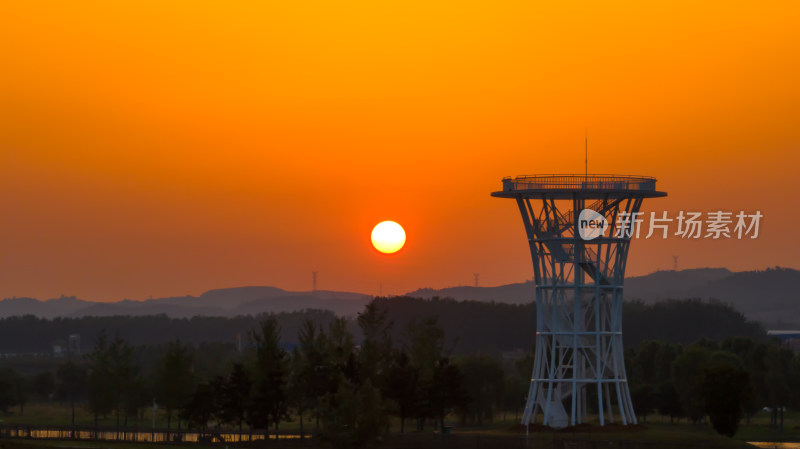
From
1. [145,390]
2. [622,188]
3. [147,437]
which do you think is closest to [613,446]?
[622,188]

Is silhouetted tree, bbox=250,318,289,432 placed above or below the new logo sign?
below

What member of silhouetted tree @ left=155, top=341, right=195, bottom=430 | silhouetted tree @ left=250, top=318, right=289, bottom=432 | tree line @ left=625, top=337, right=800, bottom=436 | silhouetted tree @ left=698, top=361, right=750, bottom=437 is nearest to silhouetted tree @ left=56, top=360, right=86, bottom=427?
silhouetted tree @ left=155, top=341, right=195, bottom=430

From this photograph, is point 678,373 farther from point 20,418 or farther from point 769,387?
point 20,418

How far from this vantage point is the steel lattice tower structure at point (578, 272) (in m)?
99.3

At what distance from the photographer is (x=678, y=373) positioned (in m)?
129

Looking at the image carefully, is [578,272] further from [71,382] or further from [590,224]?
[71,382]

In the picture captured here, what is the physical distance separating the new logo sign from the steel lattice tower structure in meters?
0.08

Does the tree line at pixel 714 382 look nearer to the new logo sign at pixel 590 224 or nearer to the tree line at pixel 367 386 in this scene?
the tree line at pixel 367 386

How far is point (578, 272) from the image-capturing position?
10038 cm

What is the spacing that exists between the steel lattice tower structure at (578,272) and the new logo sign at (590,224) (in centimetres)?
8

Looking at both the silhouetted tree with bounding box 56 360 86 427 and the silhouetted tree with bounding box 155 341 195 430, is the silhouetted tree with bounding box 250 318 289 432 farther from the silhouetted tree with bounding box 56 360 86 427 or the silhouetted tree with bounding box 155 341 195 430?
the silhouetted tree with bounding box 56 360 86 427

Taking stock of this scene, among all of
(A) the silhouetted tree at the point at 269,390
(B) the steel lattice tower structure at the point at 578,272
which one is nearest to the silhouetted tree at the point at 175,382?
(A) the silhouetted tree at the point at 269,390

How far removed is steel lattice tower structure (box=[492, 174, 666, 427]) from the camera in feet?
326

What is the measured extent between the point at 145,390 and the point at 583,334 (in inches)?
2039
